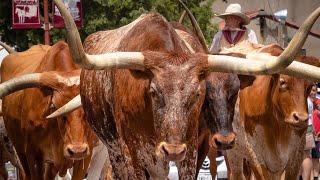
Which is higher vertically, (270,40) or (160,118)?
(160,118)

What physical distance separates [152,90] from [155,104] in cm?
10

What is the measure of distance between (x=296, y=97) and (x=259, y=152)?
932mm

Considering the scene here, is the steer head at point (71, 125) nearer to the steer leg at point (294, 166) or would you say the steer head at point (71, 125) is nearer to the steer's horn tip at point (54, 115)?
the steer's horn tip at point (54, 115)

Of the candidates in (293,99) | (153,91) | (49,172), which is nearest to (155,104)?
(153,91)

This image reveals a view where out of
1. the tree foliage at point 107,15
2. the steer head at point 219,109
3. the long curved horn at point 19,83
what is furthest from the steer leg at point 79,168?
the tree foliage at point 107,15

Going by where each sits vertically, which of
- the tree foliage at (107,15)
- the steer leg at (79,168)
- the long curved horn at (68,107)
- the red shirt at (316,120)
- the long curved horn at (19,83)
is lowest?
the tree foliage at (107,15)

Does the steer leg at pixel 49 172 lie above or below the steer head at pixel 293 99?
below

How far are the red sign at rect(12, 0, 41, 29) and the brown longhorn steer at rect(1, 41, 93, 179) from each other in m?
6.20

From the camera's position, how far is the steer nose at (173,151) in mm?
6328

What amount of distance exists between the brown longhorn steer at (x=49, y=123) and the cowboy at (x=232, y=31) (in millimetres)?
1911

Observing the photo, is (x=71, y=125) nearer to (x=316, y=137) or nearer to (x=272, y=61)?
(x=272, y=61)

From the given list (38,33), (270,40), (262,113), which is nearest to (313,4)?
(270,40)

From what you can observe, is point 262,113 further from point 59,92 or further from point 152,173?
point 152,173

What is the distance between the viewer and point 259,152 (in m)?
9.92
